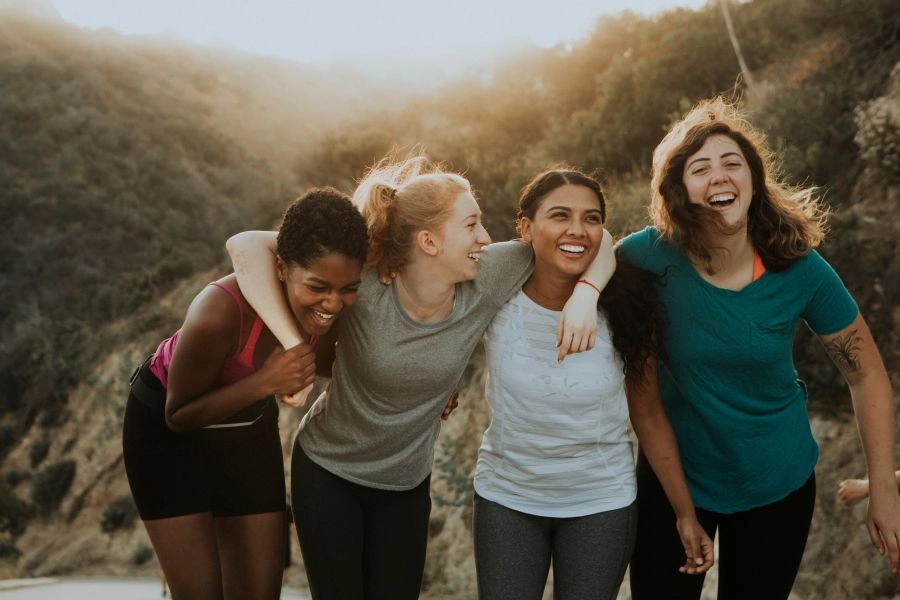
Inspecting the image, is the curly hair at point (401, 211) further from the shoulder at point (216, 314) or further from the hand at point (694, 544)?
the hand at point (694, 544)

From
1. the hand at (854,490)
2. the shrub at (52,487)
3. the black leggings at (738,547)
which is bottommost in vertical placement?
the shrub at (52,487)

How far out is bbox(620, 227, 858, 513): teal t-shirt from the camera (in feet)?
9.10

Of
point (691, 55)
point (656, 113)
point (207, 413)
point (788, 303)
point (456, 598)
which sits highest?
point (691, 55)

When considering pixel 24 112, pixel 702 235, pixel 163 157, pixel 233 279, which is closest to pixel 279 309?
pixel 233 279

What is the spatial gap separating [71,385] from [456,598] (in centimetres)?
1070

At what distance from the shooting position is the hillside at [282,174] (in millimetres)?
7227

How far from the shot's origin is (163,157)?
73.9 ft

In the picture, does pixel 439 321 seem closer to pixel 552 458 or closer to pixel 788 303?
pixel 552 458

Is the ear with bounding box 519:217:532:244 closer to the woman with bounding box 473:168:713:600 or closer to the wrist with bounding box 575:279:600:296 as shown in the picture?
the woman with bounding box 473:168:713:600

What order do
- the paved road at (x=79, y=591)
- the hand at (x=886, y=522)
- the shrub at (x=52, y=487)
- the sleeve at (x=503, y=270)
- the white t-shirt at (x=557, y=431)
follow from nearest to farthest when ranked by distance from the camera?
the white t-shirt at (x=557, y=431) < the hand at (x=886, y=522) < the sleeve at (x=503, y=270) < the paved road at (x=79, y=591) < the shrub at (x=52, y=487)

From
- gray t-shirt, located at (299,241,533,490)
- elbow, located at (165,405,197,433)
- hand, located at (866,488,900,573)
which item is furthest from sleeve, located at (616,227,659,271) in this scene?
elbow, located at (165,405,197,433)

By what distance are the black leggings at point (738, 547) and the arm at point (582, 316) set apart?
0.67 meters

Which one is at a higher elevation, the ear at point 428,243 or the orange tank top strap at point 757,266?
the ear at point 428,243

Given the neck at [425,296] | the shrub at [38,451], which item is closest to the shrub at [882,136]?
the neck at [425,296]
